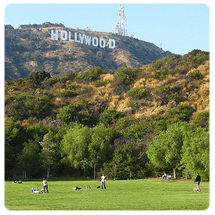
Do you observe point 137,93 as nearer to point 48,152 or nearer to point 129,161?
point 129,161

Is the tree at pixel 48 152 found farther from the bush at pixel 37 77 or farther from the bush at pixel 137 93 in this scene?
the bush at pixel 37 77

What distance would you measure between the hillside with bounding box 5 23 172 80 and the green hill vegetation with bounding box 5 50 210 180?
42.4m

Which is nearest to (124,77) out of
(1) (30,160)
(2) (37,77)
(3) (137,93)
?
(3) (137,93)

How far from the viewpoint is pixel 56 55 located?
143 m

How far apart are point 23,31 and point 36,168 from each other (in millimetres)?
119351

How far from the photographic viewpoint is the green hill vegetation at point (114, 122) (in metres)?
51.1

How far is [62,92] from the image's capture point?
8012 cm

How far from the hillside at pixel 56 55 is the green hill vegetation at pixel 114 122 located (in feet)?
139

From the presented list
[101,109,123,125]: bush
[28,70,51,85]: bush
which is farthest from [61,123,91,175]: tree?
[28,70,51,85]: bush

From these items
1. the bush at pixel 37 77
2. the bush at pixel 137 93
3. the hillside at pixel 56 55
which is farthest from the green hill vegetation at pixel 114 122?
the hillside at pixel 56 55

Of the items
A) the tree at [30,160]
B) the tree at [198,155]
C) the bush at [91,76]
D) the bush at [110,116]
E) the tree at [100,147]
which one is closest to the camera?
the tree at [198,155]

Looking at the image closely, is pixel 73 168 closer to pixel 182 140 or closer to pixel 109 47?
pixel 182 140

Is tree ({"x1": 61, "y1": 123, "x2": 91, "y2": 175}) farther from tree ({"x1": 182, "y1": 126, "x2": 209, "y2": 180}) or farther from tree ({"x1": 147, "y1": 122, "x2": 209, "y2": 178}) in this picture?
tree ({"x1": 182, "y1": 126, "x2": 209, "y2": 180})
